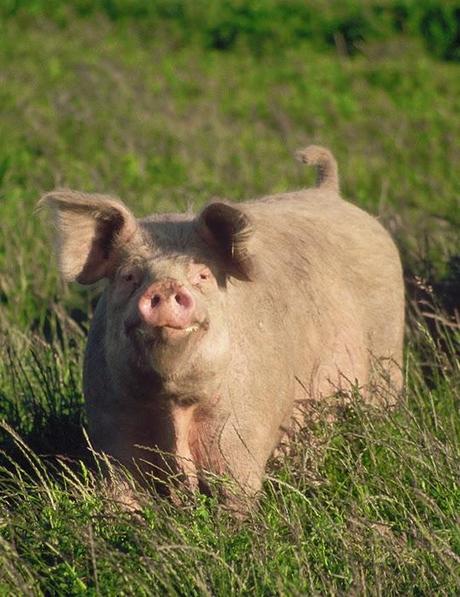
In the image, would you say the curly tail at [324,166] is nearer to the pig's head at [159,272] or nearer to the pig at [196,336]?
the pig at [196,336]

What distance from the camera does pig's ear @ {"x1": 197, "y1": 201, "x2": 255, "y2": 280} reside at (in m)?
4.79

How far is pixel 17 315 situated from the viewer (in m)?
7.69

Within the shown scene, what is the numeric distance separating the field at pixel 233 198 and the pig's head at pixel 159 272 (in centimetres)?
46

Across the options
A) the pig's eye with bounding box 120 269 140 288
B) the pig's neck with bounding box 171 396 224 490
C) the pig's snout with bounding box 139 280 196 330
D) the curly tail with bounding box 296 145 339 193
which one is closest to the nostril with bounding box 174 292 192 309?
the pig's snout with bounding box 139 280 196 330

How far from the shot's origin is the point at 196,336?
456 cm

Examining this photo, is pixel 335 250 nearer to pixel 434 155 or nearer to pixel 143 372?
pixel 143 372

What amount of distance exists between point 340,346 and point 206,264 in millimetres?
1214

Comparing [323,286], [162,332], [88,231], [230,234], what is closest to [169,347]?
[162,332]

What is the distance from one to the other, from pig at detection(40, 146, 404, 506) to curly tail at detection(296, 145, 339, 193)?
0.99m

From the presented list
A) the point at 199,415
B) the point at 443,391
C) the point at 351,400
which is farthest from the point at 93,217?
the point at 443,391

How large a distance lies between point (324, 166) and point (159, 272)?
93.8 inches

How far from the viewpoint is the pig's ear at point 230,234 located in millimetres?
4789

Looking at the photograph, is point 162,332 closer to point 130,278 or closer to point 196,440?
point 130,278

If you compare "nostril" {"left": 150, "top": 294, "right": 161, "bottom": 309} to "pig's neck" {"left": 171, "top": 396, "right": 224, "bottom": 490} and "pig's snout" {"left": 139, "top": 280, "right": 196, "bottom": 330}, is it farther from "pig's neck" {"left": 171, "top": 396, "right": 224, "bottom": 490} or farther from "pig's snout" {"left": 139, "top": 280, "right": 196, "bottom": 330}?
"pig's neck" {"left": 171, "top": 396, "right": 224, "bottom": 490}
